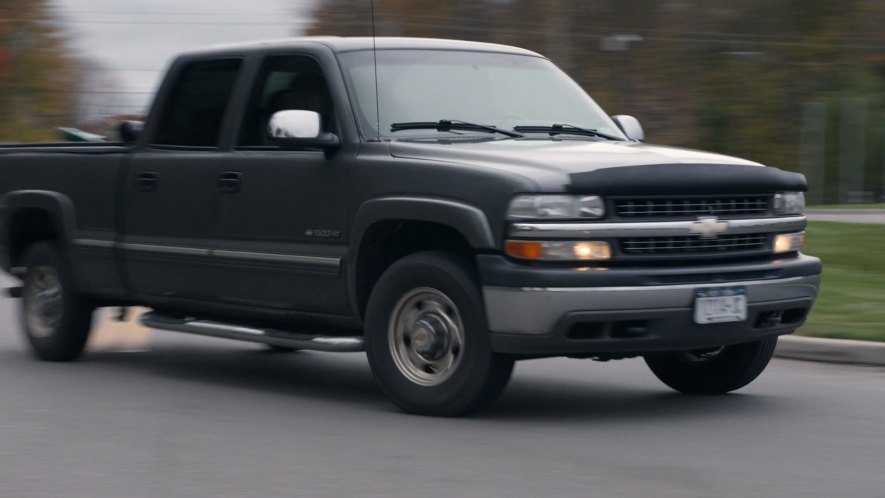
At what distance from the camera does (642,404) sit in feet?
27.1

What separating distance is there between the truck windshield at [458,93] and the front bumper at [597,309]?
1.33 metres

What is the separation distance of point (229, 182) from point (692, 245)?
268cm

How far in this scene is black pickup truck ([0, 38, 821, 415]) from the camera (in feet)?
23.5

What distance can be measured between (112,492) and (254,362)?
449 centimetres

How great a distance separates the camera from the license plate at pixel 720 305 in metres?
7.31

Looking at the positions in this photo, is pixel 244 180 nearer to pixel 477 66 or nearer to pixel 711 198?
pixel 477 66

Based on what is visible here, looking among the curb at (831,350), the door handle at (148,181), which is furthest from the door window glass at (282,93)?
the curb at (831,350)

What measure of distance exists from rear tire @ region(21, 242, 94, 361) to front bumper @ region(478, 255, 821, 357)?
385cm

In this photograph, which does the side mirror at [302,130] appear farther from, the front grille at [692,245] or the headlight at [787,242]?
the headlight at [787,242]

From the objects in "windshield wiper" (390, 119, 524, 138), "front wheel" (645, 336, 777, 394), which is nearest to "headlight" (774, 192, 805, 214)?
"front wheel" (645, 336, 777, 394)

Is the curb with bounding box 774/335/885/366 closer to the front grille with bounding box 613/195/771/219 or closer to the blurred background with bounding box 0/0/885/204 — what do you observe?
the front grille with bounding box 613/195/771/219

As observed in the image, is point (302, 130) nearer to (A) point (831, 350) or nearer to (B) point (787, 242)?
(B) point (787, 242)

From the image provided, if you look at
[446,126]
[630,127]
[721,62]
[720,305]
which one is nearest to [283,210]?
[446,126]

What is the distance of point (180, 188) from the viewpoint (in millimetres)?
9109
